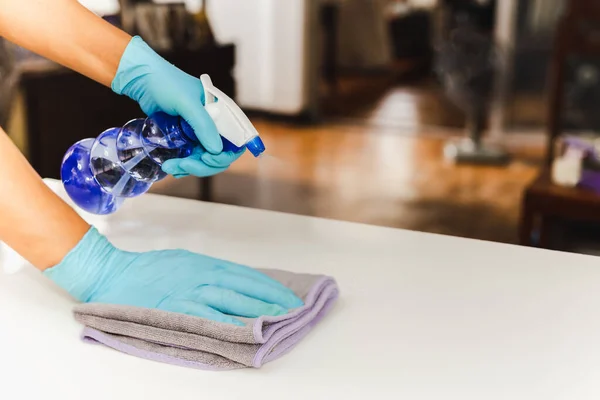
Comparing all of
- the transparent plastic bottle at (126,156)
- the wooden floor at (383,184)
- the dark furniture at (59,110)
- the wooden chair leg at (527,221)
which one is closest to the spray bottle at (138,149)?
the transparent plastic bottle at (126,156)

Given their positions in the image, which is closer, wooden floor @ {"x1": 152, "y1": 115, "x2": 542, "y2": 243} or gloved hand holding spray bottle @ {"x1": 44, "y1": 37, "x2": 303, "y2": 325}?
gloved hand holding spray bottle @ {"x1": 44, "y1": 37, "x2": 303, "y2": 325}

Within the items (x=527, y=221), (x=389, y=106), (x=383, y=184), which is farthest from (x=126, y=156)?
(x=389, y=106)

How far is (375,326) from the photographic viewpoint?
89cm

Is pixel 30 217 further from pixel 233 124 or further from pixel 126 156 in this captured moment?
pixel 233 124

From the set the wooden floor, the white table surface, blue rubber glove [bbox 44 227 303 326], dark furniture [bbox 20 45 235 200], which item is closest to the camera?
the white table surface

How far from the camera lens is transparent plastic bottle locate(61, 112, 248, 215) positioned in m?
0.95

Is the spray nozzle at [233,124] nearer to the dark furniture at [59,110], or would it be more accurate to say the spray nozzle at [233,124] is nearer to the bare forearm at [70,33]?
the bare forearm at [70,33]

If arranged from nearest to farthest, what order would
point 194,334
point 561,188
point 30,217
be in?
point 194,334
point 30,217
point 561,188

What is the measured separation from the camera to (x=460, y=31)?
4.83 meters

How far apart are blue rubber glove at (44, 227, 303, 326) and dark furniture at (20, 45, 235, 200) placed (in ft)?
7.11

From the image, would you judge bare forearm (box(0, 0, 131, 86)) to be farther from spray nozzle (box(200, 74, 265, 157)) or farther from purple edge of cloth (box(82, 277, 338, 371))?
purple edge of cloth (box(82, 277, 338, 371))

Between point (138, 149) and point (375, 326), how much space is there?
342 millimetres

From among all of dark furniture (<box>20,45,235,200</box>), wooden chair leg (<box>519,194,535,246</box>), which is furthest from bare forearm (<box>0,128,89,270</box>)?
dark furniture (<box>20,45,235,200</box>)

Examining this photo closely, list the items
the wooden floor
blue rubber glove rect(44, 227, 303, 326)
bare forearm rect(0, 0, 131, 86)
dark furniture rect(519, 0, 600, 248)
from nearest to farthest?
1. blue rubber glove rect(44, 227, 303, 326)
2. bare forearm rect(0, 0, 131, 86)
3. dark furniture rect(519, 0, 600, 248)
4. the wooden floor
